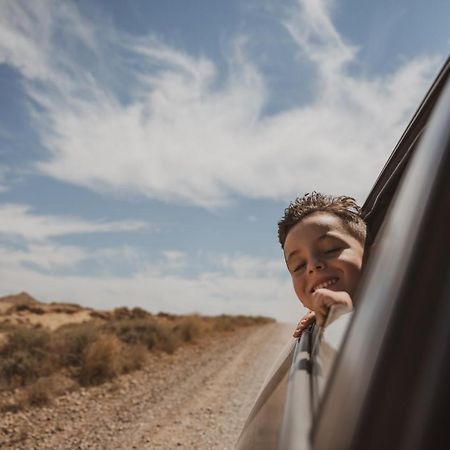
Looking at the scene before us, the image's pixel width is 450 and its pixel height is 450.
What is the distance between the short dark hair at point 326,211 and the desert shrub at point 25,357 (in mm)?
9274

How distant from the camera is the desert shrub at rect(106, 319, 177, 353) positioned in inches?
619

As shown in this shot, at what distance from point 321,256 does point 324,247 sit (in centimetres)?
6

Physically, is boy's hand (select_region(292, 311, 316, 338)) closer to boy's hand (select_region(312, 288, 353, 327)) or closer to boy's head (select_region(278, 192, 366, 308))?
boy's head (select_region(278, 192, 366, 308))

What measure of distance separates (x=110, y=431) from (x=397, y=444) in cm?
760

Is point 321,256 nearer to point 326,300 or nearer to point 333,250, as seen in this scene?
point 333,250

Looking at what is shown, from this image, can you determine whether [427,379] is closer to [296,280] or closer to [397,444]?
[397,444]

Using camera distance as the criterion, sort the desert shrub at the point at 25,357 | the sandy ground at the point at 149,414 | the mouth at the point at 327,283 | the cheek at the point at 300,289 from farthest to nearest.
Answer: the desert shrub at the point at 25,357
the sandy ground at the point at 149,414
the cheek at the point at 300,289
the mouth at the point at 327,283

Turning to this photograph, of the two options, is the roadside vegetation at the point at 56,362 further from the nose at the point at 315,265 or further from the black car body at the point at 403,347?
the black car body at the point at 403,347

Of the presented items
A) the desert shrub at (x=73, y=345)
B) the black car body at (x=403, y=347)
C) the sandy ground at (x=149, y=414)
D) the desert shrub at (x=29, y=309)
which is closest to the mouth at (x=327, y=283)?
the black car body at (x=403, y=347)

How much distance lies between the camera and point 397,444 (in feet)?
1.95

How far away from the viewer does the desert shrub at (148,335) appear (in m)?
15.7

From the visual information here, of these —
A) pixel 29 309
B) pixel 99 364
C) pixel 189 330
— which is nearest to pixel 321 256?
pixel 99 364

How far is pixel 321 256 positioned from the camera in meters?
2.11

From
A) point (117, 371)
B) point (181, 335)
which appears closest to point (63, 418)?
point (117, 371)
